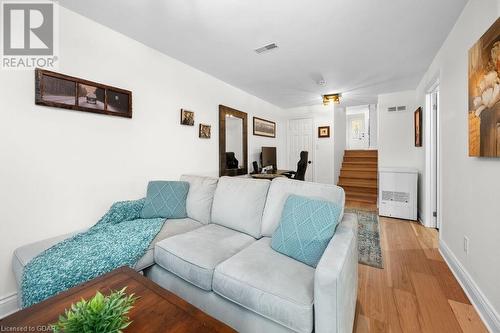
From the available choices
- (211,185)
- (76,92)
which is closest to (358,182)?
(211,185)

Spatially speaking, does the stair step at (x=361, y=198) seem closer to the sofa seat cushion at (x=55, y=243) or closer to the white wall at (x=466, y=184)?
the white wall at (x=466, y=184)

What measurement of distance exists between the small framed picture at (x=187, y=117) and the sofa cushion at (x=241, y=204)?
4.35ft

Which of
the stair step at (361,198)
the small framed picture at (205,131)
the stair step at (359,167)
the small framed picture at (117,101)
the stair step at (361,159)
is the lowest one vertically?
the stair step at (361,198)

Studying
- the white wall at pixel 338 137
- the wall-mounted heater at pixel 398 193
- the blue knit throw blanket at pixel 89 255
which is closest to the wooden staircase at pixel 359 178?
the white wall at pixel 338 137

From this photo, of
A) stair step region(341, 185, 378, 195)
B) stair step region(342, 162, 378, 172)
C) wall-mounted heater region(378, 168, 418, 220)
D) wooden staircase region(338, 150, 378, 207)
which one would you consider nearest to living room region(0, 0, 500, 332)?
wall-mounted heater region(378, 168, 418, 220)

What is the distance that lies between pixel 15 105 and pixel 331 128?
558 centimetres

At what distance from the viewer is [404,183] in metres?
3.75

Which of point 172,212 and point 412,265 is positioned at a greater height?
point 172,212

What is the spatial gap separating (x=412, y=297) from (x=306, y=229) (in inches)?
46.8

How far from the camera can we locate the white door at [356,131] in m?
8.57

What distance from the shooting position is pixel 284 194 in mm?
1814

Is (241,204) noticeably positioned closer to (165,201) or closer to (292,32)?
(165,201)

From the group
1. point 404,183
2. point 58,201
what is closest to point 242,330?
point 58,201

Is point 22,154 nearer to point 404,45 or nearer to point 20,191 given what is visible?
point 20,191
